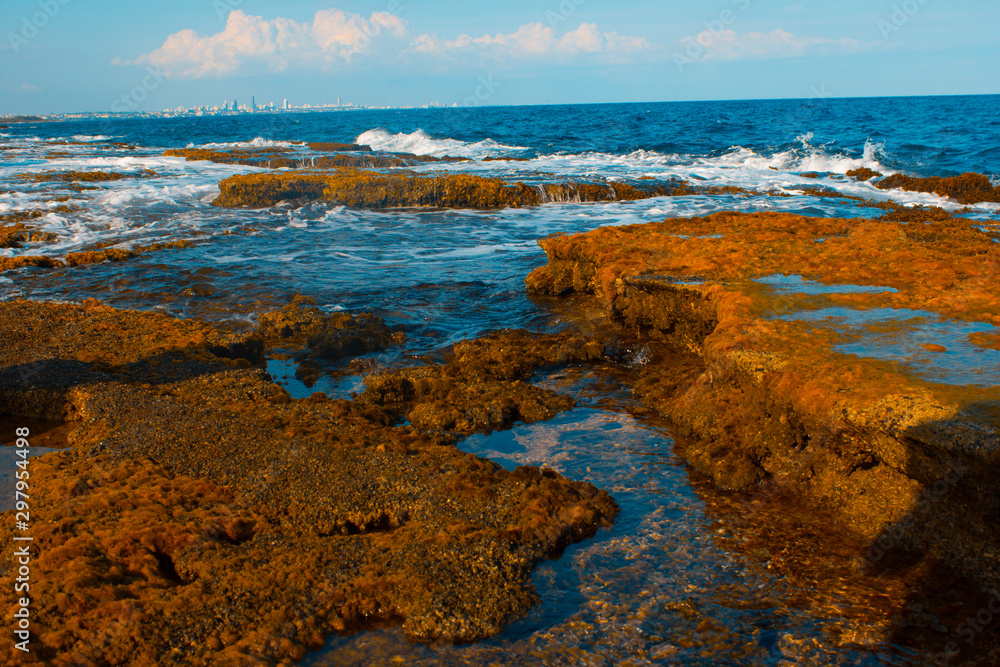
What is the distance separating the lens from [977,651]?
135 inches

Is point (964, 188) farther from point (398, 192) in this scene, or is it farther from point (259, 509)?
point (259, 509)

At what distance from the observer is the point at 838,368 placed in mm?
5223

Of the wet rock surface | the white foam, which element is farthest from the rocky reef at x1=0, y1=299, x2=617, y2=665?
the white foam

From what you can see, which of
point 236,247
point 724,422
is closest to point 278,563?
point 724,422

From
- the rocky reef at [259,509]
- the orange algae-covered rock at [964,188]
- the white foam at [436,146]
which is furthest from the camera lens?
the white foam at [436,146]

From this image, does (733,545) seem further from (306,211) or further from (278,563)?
(306,211)

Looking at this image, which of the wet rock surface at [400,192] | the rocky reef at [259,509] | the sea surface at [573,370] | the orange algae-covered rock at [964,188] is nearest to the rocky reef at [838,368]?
the sea surface at [573,370]

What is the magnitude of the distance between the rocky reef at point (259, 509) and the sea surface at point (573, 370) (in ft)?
0.88

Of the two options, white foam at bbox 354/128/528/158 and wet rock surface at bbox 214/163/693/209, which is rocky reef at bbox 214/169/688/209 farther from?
white foam at bbox 354/128/528/158

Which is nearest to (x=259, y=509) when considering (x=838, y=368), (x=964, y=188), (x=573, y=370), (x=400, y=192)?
(x=573, y=370)

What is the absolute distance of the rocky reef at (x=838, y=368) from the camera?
4219 mm

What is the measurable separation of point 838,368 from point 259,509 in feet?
15.5

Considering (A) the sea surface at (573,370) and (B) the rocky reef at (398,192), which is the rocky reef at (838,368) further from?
(B) the rocky reef at (398,192)

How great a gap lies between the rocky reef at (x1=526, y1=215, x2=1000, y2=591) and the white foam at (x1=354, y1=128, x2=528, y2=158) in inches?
1234
